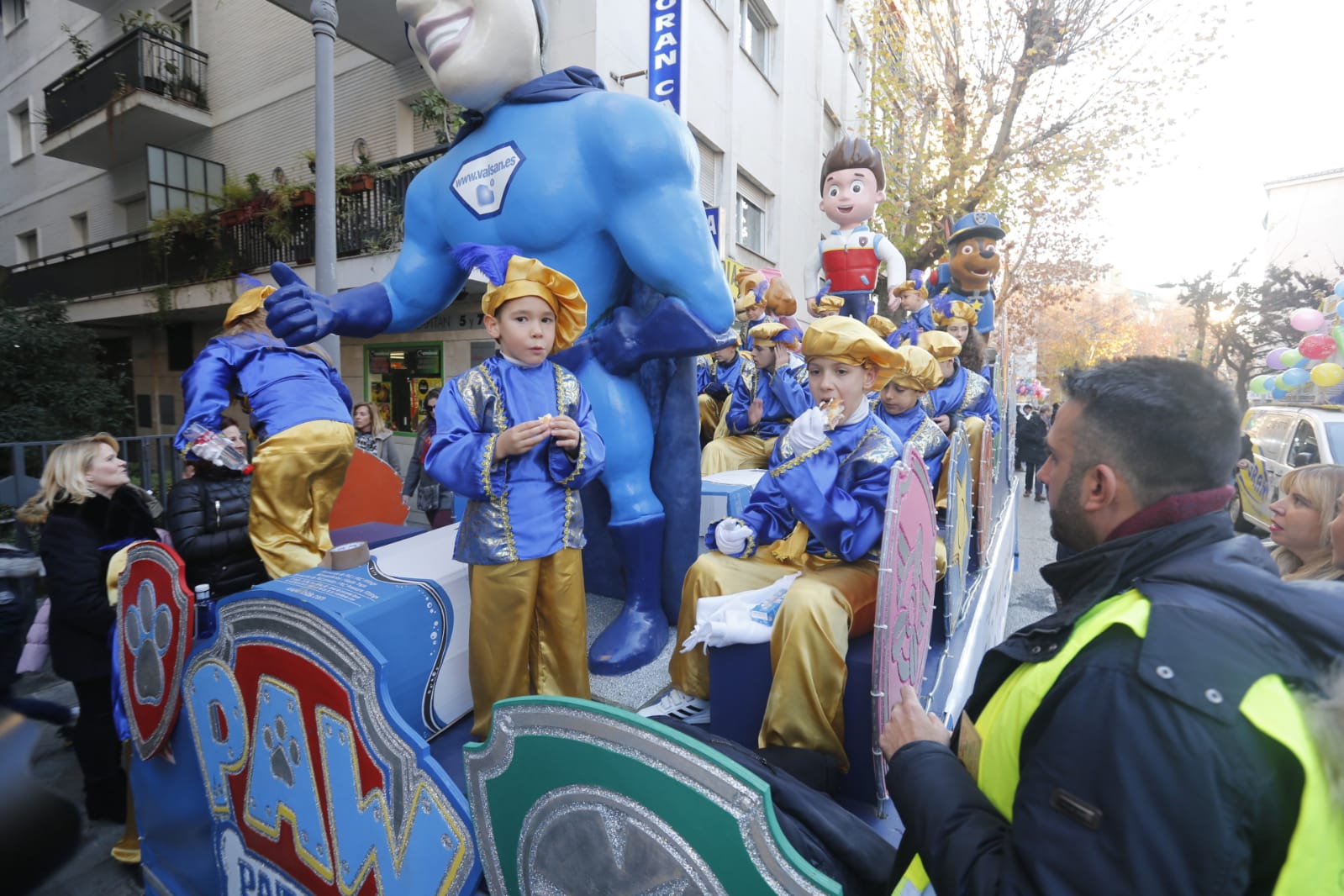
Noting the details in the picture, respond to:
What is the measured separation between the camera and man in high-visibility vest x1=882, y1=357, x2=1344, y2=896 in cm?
71

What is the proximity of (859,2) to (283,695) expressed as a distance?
18.8 m

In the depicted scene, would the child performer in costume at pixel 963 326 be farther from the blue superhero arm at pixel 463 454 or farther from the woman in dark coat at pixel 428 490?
the blue superhero arm at pixel 463 454

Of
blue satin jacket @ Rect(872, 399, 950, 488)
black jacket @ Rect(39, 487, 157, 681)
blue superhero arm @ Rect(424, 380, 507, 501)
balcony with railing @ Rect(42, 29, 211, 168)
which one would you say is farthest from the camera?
balcony with railing @ Rect(42, 29, 211, 168)

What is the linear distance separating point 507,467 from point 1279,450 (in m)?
9.08

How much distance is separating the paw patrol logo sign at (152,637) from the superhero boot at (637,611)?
1.11 metres

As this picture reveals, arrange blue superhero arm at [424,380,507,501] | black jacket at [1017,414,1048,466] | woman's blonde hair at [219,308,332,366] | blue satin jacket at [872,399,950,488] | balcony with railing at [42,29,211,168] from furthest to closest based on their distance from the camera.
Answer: black jacket at [1017,414,1048,466]
balcony with railing at [42,29,211,168]
blue satin jacket at [872,399,950,488]
woman's blonde hair at [219,308,332,366]
blue superhero arm at [424,380,507,501]

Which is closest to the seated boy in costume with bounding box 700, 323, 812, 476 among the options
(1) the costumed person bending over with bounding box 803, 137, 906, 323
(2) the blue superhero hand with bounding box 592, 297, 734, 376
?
(1) the costumed person bending over with bounding box 803, 137, 906, 323

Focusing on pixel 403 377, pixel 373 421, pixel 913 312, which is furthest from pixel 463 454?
pixel 403 377

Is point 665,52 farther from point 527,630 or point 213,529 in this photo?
point 527,630

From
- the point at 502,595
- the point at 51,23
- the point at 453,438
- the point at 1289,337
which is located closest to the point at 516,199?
the point at 453,438

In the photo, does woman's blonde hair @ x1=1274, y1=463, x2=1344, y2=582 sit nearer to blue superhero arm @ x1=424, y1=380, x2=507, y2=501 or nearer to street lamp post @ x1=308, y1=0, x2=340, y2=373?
blue superhero arm @ x1=424, y1=380, x2=507, y2=501

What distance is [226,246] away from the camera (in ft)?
33.3

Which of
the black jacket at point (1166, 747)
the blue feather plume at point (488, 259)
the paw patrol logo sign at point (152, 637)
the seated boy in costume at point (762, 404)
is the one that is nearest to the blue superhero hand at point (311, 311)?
the blue feather plume at point (488, 259)

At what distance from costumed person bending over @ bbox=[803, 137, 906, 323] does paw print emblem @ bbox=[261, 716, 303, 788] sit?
13.2ft
